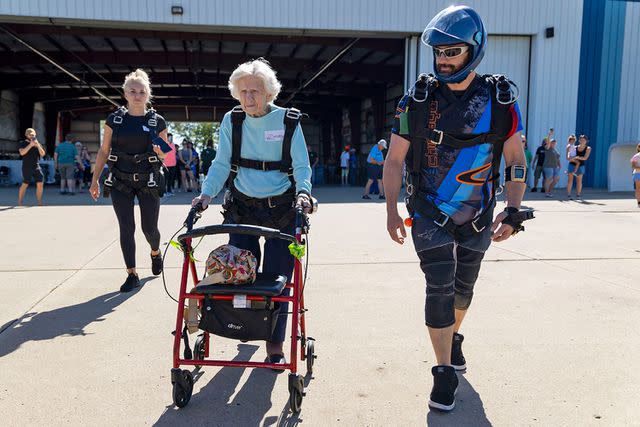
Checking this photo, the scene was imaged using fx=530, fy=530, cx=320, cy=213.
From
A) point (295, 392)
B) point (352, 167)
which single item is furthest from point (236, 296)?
point (352, 167)

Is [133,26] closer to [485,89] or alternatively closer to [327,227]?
[327,227]

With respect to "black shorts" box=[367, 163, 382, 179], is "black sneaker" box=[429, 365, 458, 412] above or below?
below

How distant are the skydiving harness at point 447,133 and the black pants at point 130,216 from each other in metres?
2.88

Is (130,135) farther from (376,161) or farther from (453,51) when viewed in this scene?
(376,161)

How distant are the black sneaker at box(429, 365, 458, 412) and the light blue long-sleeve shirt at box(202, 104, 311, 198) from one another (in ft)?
3.99

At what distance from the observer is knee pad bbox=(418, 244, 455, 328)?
8.41 feet

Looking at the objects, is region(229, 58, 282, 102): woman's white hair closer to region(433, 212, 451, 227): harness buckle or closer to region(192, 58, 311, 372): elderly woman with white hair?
region(192, 58, 311, 372): elderly woman with white hair

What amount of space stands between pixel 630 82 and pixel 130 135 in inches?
750

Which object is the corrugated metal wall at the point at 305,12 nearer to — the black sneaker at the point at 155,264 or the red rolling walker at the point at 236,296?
the black sneaker at the point at 155,264

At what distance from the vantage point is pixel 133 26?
15.9 meters

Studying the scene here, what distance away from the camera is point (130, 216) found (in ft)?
15.3

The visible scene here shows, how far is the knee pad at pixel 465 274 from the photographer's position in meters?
2.71

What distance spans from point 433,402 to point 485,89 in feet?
5.03

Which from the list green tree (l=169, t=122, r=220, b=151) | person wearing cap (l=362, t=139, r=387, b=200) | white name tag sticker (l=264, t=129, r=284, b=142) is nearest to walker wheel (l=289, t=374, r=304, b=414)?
white name tag sticker (l=264, t=129, r=284, b=142)
